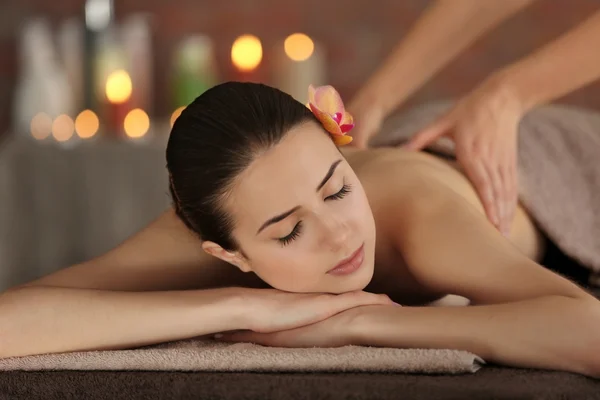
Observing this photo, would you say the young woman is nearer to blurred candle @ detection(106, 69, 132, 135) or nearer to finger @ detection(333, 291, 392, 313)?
finger @ detection(333, 291, 392, 313)

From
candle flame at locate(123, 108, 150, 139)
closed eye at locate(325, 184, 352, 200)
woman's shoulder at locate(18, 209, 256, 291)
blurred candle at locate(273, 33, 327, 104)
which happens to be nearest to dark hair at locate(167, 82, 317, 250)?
closed eye at locate(325, 184, 352, 200)

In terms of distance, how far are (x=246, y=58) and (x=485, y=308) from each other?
2058 mm

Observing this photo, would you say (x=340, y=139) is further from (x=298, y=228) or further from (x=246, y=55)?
(x=246, y=55)

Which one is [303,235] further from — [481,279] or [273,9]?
[273,9]

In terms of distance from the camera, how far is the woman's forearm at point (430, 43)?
5.92 ft

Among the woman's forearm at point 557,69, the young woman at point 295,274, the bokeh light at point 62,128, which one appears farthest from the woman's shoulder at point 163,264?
the bokeh light at point 62,128

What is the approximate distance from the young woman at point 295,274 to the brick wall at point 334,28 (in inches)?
72.5

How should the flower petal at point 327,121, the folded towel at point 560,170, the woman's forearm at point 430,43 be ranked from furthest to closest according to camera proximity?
the woman's forearm at point 430,43 < the folded towel at point 560,170 < the flower petal at point 327,121

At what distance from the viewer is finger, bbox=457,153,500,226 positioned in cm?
143

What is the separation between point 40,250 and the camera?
2688mm

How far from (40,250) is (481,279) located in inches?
75.7

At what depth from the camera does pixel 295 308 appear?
1119mm

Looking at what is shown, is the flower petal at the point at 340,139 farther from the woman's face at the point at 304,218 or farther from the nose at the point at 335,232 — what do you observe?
the nose at the point at 335,232

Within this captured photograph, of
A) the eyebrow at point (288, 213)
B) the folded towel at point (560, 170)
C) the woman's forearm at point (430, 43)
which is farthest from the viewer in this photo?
the woman's forearm at point (430, 43)
